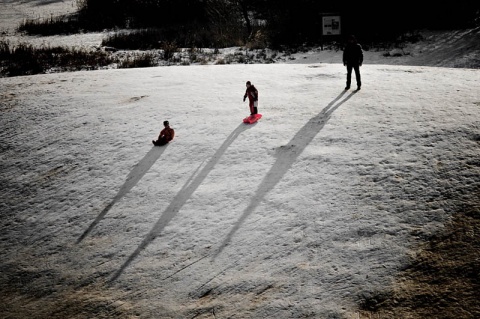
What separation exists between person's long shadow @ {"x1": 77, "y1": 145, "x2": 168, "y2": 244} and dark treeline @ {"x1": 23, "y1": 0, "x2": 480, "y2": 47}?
14.6 meters

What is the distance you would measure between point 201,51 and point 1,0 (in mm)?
31182

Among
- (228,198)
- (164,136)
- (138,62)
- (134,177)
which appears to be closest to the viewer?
(228,198)

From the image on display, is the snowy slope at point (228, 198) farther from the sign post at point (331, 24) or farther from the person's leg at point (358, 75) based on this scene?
the sign post at point (331, 24)

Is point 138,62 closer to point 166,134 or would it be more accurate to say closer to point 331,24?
point 166,134

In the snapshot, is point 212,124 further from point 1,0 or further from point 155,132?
point 1,0

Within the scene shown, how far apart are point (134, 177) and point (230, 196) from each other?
6.99 feet

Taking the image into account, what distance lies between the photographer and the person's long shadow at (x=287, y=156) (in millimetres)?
5621

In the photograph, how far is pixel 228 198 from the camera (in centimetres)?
600

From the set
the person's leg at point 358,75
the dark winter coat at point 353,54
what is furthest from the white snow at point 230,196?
the dark winter coat at point 353,54

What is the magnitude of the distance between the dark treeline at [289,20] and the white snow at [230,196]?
12.5 meters

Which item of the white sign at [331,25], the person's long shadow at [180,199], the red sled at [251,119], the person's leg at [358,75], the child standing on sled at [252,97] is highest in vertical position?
the white sign at [331,25]

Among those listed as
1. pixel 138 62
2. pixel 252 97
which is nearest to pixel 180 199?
pixel 252 97

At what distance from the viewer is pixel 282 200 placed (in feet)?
19.0

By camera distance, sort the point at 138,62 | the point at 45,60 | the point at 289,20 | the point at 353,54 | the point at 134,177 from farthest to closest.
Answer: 1. the point at 289,20
2. the point at 45,60
3. the point at 138,62
4. the point at 353,54
5. the point at 134,177
